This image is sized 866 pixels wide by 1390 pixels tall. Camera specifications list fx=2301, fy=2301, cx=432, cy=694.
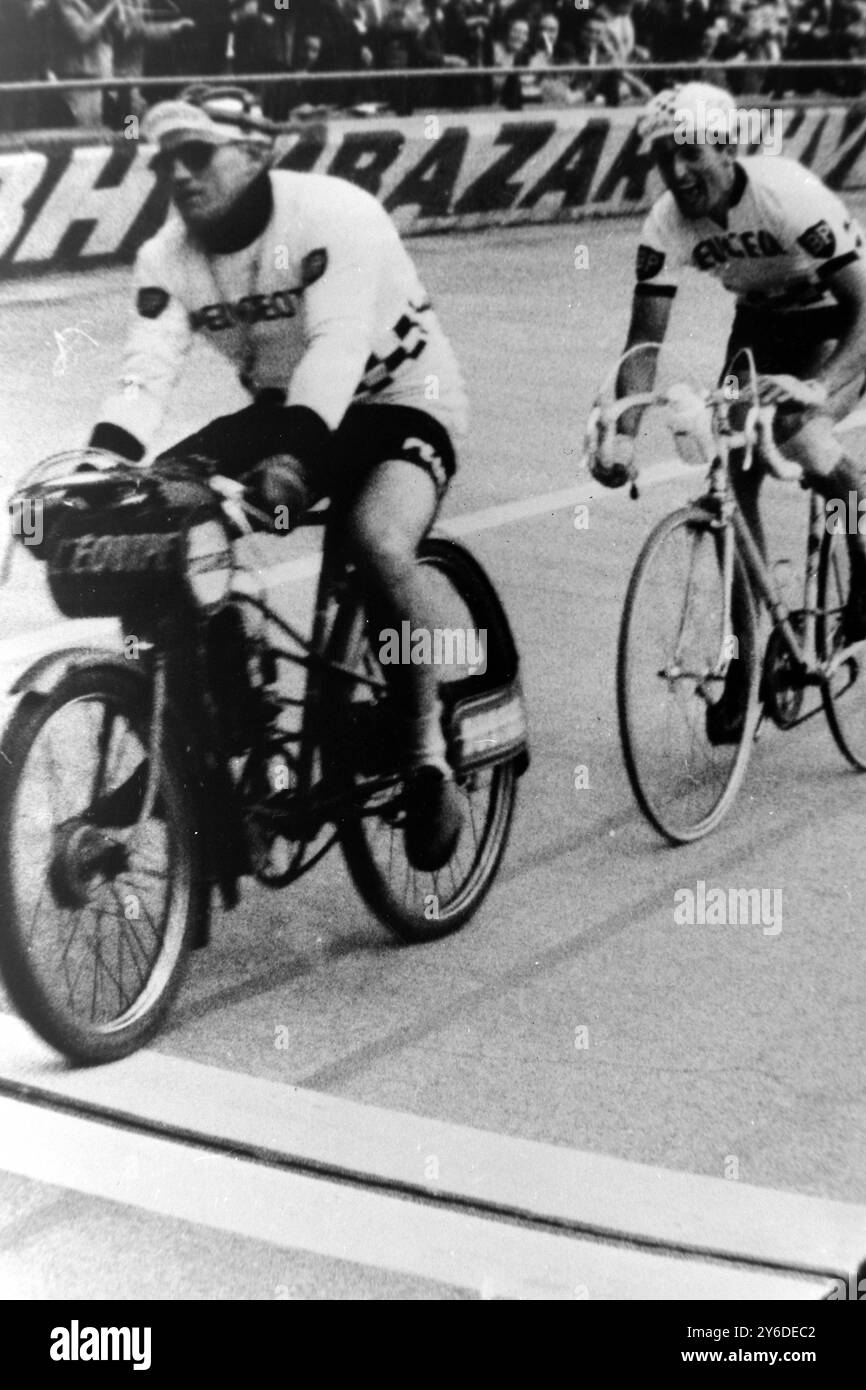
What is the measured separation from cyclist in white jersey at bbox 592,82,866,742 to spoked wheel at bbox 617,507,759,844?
19 cm

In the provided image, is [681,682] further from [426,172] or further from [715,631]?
[426,172]

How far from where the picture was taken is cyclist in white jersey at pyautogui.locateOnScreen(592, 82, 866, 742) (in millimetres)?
4191

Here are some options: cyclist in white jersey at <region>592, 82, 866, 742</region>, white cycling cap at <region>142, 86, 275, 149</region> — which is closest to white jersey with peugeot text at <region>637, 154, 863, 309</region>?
cyclist in white jersey at <region>592, 82, 866, 742</region>

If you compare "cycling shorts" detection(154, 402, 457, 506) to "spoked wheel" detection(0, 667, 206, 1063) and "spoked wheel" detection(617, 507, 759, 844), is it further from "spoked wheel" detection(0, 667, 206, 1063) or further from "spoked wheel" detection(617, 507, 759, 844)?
"spoked wheel" detection(617, 507, 759, 844)

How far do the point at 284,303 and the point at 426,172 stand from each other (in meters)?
0.36

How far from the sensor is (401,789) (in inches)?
167

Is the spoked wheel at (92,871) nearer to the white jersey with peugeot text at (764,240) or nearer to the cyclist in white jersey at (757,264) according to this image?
the cyclist in white jersey at (757,264)

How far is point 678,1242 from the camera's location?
391cm

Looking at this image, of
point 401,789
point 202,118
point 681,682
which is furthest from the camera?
point 681,682

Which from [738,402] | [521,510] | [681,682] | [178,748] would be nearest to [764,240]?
[738,402]

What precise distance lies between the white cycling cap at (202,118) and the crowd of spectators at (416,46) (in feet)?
0.14
